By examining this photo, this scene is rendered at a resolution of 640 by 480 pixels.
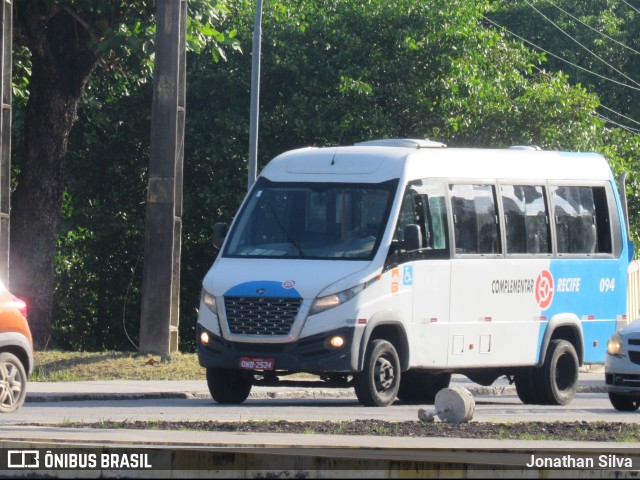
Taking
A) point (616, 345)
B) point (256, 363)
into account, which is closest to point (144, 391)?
point (256, 363)

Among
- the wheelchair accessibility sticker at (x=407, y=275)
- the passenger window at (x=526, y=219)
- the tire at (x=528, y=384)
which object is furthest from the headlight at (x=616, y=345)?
the wheelchair accessibility sticker at (x=407, y=275)

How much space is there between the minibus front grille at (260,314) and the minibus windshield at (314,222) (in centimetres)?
73

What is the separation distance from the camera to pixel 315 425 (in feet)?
43.1

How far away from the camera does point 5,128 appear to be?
69.7 feet

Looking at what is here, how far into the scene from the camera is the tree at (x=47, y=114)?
24734 mm

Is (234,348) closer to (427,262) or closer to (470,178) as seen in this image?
(427,262)

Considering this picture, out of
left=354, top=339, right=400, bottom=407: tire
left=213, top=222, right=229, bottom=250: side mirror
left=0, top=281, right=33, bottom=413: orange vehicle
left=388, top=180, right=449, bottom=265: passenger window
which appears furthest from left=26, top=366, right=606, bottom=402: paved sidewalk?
left=388, top=180, right=449, bottom=265: passenger window

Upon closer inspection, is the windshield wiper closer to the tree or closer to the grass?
the grass

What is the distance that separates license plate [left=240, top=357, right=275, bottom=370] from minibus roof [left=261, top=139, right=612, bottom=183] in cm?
237

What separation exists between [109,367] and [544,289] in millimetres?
6161

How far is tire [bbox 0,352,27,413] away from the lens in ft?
48.3

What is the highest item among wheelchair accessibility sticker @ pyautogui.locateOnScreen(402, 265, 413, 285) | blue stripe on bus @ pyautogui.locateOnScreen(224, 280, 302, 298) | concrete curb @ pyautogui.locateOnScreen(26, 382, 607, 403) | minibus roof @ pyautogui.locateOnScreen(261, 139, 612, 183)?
minibus roof @ pyautogui.locateOnScreen(261, 139, 612, 183)

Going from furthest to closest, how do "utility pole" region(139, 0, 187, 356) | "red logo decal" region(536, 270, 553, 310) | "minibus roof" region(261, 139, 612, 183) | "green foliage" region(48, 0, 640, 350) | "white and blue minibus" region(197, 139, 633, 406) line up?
"green foliage" region(48, 0, 640, 350)
"utility pole" region(139, 0, 187, 356)
"red logo decal" region(536, 270, 553, 310)
"minibus roof" region(261, 139, 612, 183)
"white and blue minibus" region(197, 139, 633, 406)

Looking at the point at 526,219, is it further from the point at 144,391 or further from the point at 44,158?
the point at 44,158
